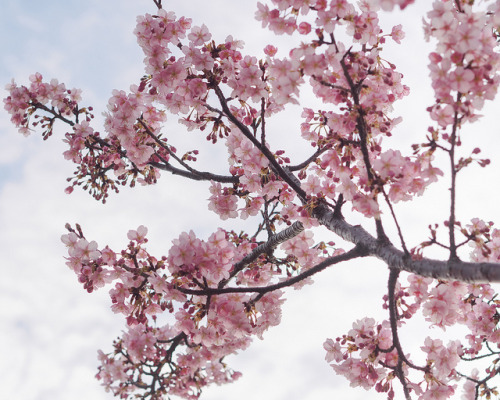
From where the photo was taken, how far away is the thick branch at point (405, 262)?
2783 millimetres

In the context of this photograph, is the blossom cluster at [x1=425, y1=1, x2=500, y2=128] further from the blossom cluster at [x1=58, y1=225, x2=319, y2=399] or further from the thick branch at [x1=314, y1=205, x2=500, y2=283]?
the blossom cluster at [x1=58, y1=225, x2=319, y2=399]

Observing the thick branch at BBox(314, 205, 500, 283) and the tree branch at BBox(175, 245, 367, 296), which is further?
the tree branch at BBox(175, 245, 367, 296)

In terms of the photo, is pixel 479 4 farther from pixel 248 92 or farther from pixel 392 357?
pixel 392 357

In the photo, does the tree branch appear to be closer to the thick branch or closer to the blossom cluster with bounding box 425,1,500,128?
the thick branch

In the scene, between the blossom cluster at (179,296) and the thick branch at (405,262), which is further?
the blossom cluster at (179,296)

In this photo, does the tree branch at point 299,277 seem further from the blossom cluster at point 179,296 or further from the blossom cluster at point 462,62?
the blossom cluster at point 462,62

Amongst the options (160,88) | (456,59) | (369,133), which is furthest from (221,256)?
(456,59)

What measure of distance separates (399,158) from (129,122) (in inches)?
126

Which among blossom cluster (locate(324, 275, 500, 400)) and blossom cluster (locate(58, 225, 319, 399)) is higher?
blossom cluster (locate(58, 225, 319, 399))

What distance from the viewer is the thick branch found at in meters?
2.78

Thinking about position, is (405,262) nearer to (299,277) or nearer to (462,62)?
(299,277)

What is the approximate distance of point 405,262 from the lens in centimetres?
338

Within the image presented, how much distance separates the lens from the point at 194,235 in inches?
153

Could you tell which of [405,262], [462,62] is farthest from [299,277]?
[462,62]
